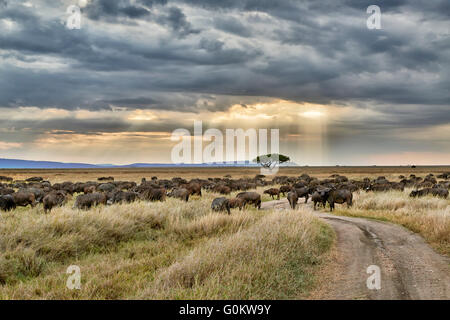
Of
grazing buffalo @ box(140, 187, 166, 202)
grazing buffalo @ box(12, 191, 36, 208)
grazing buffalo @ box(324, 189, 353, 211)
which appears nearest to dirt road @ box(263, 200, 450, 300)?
grazing buffalo @ box(324, 189, 353, 211)

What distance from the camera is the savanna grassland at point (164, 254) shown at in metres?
7.54

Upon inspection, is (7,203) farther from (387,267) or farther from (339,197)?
(339,197)

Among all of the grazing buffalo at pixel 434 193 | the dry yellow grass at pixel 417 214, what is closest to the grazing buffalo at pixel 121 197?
the dry yellow grass at pixel 417 214

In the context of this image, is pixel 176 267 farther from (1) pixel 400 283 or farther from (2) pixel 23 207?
(2) pixel 23 207

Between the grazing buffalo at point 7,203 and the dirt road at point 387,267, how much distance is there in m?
18.3

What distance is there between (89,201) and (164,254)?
10508 mm

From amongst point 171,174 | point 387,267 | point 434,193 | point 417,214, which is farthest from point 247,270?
point 171,174

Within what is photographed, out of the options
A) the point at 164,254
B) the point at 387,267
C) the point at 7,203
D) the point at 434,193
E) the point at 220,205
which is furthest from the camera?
the point at 434,193

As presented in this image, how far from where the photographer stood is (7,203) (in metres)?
20.3

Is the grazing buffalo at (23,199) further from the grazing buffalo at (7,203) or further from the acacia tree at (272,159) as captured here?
the acacia tree at (272,159)

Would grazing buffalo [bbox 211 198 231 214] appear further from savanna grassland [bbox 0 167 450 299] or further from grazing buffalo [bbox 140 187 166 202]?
grazing buffalo [bbox 140 187 166 202]
